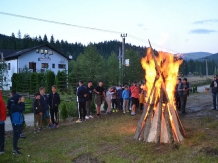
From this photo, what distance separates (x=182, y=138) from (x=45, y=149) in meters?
4.39

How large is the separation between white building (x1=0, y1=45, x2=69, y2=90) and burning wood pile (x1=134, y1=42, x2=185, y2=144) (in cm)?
3881

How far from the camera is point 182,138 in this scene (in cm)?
817

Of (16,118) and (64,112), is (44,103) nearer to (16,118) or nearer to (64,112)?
(64,112)

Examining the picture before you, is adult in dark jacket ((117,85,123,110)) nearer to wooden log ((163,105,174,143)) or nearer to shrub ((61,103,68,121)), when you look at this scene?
shrub ((61,103,68,121))

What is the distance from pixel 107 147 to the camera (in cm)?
790

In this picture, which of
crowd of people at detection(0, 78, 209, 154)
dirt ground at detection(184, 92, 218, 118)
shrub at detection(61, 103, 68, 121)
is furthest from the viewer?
shrub at detection(61, 103, 68, 121)

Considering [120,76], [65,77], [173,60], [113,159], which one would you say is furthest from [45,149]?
[65,77]

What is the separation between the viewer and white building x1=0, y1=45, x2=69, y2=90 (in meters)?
46.8

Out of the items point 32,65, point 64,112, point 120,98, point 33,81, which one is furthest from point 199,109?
point 32,65

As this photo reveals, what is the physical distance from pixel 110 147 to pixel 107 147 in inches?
3.6

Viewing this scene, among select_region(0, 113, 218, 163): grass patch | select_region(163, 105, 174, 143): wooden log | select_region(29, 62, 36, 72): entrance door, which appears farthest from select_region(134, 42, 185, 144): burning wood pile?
select_region(29, 62, 36, 72): entrance door

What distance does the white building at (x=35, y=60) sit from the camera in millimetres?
46750

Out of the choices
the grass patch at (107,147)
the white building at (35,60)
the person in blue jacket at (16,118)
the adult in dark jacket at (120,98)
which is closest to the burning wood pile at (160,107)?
the grass patch at (107,147)

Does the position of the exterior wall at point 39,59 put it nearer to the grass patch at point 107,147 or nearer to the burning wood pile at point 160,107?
the grass patch at point 107,147
